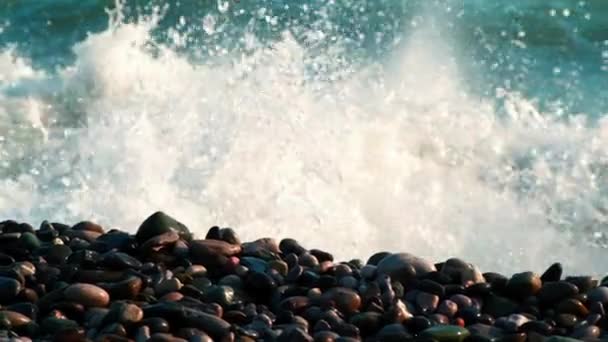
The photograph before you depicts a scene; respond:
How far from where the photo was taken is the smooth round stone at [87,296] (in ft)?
14.5

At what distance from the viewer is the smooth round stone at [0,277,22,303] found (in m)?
4.54

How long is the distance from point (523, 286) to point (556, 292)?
119mm

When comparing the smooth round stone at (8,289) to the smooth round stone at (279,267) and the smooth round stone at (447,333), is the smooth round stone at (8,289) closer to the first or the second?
the smooth round stone at (279,267)

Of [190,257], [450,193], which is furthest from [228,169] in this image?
[190,257]

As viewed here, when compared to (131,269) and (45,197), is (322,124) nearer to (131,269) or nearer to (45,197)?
(45,197)

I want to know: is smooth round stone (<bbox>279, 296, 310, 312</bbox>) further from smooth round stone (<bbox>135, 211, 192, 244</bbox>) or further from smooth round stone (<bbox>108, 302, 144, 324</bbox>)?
smooth round stone (<bbox>135, 211, 192, 244</bbox>)

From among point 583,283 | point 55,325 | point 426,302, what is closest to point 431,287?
point 426,302

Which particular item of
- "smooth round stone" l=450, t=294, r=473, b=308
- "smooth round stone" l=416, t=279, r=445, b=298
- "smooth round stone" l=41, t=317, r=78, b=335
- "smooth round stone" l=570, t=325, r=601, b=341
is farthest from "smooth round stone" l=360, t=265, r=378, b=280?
"smooth round stone" l=41, t=317, r=78, b=335

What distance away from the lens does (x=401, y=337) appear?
4.21 m

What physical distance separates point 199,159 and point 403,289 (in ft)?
11.0

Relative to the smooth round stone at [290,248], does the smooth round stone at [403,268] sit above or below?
below

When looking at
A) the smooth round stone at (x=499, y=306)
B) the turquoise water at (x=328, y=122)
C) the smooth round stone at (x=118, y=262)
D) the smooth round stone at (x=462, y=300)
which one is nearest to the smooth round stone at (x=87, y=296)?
the smooth round stone at (x=118, y=262)

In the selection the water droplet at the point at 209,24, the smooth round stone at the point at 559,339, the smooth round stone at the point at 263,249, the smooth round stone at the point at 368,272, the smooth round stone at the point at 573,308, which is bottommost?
the smooth round stone at the point at 559,339

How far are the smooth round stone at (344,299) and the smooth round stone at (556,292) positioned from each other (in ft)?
2.18
